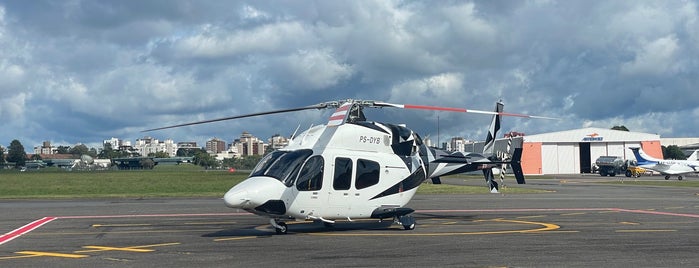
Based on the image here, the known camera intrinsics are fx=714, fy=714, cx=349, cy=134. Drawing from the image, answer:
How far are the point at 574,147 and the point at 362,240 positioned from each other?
322 ft

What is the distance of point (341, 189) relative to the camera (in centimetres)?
1934

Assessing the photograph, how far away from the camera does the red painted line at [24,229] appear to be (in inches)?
744

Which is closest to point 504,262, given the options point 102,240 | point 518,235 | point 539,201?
point 518,235

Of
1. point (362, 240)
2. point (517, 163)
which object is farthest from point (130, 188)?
point (362, 240)

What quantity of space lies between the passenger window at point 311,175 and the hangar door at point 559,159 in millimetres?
91800

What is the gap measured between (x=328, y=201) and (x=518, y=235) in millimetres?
5044

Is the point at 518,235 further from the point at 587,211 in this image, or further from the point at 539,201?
the point at 539,201

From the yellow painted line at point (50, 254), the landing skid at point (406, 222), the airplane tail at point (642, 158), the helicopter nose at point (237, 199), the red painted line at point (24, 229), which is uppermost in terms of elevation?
the airplane tail at point (642, 158)

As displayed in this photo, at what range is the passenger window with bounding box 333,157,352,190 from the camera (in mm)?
19236

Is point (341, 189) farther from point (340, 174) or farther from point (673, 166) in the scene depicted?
point (673, 166)

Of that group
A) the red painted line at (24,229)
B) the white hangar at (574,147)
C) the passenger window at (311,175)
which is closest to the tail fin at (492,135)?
the passenger window at (311,175)

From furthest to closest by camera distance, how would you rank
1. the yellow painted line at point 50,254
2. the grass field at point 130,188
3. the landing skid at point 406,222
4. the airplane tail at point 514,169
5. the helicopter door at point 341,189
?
the grass field at point 130,188, the airplane tail at point 514,169, the landing skid at point 406,222, the helicopter door at point 341,189, the yellow painted line at point 50,254

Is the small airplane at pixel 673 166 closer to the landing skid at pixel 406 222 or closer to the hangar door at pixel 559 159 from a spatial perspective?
the hangar door at pixel 559 159

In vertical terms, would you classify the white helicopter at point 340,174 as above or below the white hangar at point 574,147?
below
